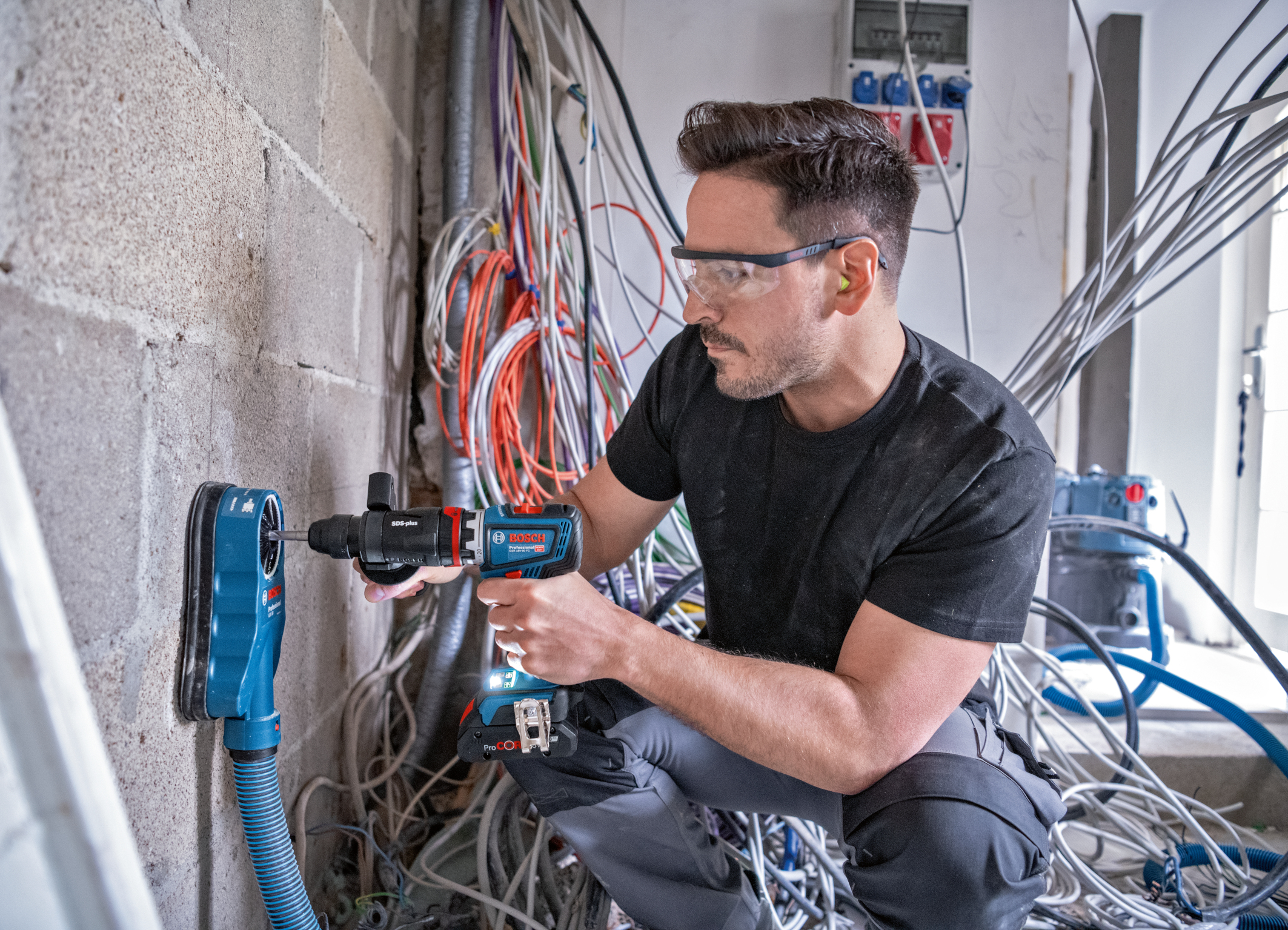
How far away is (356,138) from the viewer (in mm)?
1437

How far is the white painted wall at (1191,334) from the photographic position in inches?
115

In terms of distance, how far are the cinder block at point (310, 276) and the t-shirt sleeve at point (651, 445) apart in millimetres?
551

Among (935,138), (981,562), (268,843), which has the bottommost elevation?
(268,843)

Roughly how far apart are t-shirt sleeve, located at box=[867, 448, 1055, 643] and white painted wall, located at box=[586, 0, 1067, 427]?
1.17 meters

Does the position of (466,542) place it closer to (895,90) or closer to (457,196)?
(457,196)

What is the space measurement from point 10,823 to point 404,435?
1518 mm

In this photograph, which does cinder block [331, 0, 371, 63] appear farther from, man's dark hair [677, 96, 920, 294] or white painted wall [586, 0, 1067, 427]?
white painted wall [586, 0, 1067, 427]

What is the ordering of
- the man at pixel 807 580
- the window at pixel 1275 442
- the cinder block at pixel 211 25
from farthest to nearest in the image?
the window at pixel 1275 442 → the man at pixel 807 580 → the cinder block at pixel 211 25

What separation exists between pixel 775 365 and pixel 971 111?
1.47 meters

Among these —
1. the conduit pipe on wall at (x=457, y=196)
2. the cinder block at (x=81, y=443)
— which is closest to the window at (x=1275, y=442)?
the conduit pipe on wall at (x=457, y=196)

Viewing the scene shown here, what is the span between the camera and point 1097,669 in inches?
104

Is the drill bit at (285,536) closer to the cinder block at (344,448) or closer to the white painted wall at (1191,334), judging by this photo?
the cinder block at (344,448)

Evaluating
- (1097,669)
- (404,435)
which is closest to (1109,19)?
(1097,669)

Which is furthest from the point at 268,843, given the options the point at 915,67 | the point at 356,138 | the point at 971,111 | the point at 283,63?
the point at 971,111
